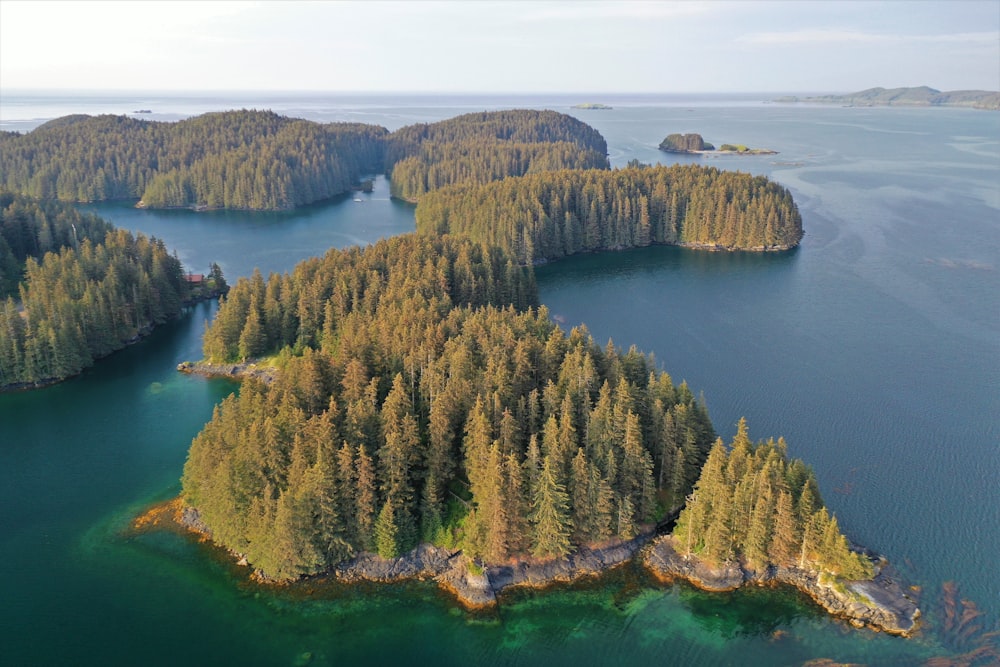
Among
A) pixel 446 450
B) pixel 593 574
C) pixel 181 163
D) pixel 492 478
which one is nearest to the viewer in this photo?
pixel 492 478

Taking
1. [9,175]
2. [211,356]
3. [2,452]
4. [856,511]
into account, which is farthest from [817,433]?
[9,175]

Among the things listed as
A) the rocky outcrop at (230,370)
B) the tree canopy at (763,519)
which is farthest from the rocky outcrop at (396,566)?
the rocky outcrop at (230,370)

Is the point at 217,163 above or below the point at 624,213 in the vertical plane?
above

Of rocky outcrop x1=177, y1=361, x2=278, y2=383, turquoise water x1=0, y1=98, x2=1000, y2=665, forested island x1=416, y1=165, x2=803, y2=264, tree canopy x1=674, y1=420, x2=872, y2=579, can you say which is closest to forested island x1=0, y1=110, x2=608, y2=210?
forested island x1=416, y1=165, x2=803, y2=264

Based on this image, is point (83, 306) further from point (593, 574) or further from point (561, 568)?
point (593, 574)

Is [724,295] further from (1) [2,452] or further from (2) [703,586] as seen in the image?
(1) [2,452]

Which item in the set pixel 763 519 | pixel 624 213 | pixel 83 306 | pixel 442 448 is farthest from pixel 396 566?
pixel 624 213
